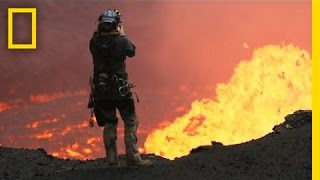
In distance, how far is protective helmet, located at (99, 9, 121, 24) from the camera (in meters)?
11.5

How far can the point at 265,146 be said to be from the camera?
43.6ft

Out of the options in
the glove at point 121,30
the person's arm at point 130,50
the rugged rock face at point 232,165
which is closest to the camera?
the rugged rock face at point 232,165

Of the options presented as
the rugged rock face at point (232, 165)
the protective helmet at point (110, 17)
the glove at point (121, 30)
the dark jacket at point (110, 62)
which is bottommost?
the rugged rock face at point (232, 165)

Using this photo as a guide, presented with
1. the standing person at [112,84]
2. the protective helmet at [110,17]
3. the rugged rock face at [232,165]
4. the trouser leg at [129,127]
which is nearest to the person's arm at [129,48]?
the standing person at [112,84]

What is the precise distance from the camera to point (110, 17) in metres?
11.5

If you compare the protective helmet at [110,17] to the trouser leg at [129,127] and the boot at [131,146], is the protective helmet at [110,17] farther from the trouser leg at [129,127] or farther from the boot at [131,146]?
the boot at [131,146]

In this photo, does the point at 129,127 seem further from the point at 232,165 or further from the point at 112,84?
the point at 232,165

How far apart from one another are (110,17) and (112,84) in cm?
137

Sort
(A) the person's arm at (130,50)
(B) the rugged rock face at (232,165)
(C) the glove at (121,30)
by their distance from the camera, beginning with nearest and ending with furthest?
(B) the rugged rock face at (232,165) < (A) the person's arm at (130,50) < (C) the glove at (121,30)

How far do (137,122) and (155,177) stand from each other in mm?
1483

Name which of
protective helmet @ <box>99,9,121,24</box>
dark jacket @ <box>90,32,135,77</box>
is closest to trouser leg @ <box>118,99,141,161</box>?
dark jacket @ <box>90,32,135,77</box>

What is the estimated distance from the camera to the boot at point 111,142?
38.7 feet

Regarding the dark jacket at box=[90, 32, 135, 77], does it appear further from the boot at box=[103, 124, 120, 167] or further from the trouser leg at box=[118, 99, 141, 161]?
the boot at box=[103, 124, 120, 167]

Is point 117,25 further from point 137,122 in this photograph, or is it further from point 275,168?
point 275,168
